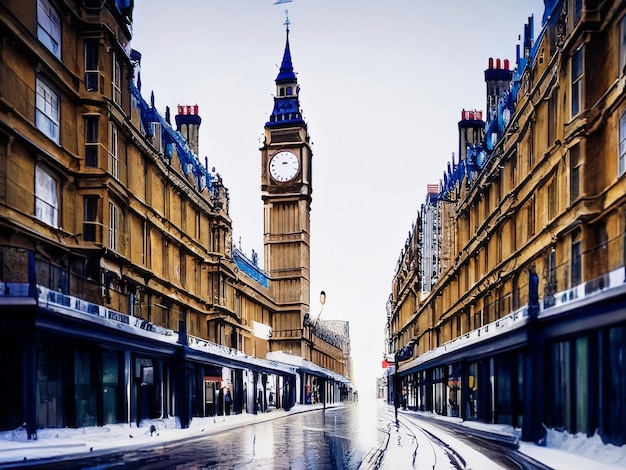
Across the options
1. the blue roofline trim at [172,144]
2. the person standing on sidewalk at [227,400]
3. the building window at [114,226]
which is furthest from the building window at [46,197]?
the person standing on sidewalk at [227,400]

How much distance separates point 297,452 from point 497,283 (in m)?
23.3

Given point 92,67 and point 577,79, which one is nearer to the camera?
point 577,79

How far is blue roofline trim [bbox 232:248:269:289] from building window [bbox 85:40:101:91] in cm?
3785

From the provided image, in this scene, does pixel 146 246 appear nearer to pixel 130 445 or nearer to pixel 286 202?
pixel 130 445

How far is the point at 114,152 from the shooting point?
3472 cm

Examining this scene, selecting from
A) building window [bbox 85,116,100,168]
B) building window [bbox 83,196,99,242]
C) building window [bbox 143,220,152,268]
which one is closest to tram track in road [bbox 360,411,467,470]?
building window [bbox 83,196,99,242]

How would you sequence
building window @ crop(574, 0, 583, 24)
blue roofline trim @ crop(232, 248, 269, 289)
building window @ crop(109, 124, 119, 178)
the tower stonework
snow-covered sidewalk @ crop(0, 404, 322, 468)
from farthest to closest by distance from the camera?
blue roofline trim @ crop(232, 248, 269, 289)
the tower stonework
building window @ crop(109, 124, 119, 178)
building window @ crop(574, 0, 583, 24)
snow-covered sidewalk @ crop(0, 404, 322, 468)

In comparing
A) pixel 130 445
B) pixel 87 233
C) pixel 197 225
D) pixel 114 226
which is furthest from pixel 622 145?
pixel 197 225

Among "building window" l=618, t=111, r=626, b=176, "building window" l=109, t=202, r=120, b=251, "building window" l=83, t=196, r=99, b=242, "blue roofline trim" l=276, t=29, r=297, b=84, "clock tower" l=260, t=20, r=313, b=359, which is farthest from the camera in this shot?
"blue roofline trim" l=276, t=29, r=297, b=84

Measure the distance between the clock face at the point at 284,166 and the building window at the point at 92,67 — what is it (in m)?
65.9

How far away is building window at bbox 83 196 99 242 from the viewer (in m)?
32.3

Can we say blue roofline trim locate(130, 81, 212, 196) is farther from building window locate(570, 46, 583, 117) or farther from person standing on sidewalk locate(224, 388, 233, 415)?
building window locate(570, 46, 583, 117)

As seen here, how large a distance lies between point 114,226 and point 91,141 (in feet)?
13.1

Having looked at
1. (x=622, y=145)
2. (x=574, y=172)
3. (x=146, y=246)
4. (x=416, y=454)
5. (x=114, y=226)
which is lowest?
(x=416, y=454)
